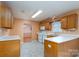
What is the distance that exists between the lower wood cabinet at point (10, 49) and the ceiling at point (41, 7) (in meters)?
0.35

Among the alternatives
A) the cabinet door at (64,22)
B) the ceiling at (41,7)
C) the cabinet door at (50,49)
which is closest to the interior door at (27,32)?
the ceiling at (41,7)

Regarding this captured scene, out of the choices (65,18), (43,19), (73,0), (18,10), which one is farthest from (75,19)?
(18,10)

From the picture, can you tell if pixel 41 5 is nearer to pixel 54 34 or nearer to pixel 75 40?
pixel 54 34

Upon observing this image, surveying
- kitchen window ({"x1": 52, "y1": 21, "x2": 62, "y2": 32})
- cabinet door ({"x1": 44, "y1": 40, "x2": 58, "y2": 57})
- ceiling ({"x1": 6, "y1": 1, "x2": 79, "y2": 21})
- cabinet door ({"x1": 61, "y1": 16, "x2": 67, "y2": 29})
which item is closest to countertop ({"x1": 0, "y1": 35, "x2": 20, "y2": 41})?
ceiling ({"x1": 6, "y1": 1, "x2": 79, "y2": 21})

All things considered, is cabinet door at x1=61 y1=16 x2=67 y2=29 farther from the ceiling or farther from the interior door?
the interior door

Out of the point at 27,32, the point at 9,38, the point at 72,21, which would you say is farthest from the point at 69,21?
the point at 9,38

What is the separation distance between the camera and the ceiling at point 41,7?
1034 mm

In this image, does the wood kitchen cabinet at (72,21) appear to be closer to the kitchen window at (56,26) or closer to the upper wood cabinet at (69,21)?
the upper wood cabinet at (69,21)

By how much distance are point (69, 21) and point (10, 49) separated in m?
0.83

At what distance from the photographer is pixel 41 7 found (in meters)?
1.07

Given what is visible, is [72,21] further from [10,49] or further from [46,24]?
[10,49]

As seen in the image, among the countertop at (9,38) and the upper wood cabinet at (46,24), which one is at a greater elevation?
the upper wood cabinet at (46,24)

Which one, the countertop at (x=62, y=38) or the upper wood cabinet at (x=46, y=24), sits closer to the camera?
the countertop at (x=62, y=38)

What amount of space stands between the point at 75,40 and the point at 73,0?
0.46m
